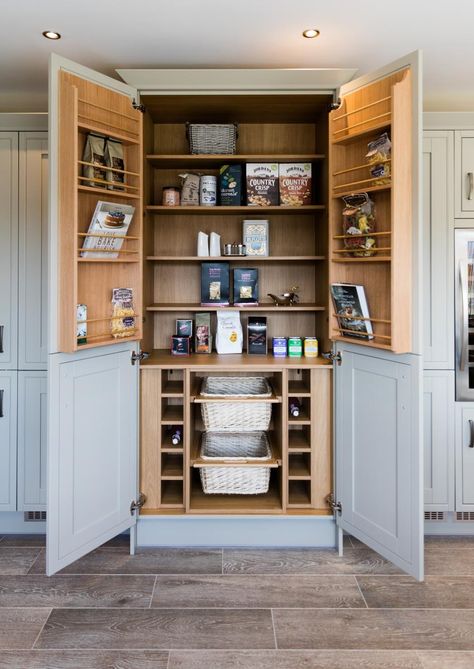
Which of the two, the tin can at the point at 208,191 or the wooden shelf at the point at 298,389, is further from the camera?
the tin can at the point at 208,191

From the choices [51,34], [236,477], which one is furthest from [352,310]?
[51,34]

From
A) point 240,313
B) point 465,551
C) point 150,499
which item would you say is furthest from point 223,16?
point 465,551

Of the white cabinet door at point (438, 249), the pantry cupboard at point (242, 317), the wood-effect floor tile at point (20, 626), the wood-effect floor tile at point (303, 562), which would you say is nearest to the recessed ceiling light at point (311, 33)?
the pantry cupboard at point (242, 317)

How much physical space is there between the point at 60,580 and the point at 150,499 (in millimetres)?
553

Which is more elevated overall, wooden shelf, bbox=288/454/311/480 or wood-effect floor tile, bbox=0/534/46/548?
wooden shelf, bbox=288/454/311/480

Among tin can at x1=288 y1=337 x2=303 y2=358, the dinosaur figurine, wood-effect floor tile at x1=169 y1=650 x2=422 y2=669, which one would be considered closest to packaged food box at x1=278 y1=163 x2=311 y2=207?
the dinosaur figurine

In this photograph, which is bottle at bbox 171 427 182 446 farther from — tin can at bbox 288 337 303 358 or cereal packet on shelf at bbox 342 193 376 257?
cereal packet on shelf at bbox 342 193 376 257

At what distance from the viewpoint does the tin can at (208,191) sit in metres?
2.76

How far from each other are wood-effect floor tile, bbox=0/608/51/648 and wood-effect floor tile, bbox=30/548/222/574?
0.32 meters

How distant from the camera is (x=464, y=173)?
270cm

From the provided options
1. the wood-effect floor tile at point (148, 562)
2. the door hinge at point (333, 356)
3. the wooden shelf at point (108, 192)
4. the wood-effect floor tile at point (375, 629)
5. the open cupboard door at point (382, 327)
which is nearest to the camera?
the wood-effect floor tile at point (375, 629)

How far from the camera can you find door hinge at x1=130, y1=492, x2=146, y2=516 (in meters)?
A: 2.51

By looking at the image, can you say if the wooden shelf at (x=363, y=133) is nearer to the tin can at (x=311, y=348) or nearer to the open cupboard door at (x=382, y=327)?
the open cupboard door at (x=382, y=327)

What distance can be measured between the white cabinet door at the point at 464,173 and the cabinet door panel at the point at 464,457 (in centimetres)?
110
